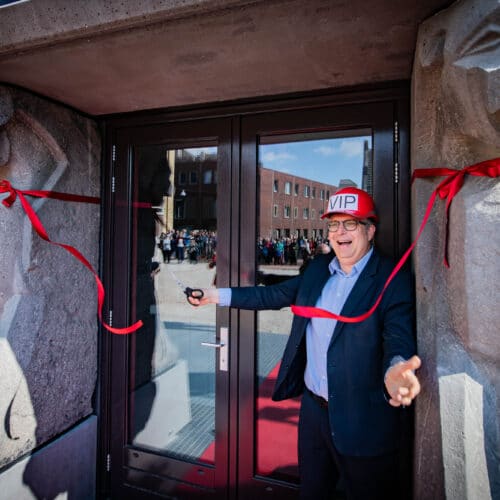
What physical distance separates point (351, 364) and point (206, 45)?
161 cm

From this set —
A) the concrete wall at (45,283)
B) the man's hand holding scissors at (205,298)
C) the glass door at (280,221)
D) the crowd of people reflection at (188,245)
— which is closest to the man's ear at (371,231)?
the glass door at (280,221)

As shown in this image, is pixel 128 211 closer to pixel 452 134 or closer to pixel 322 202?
pixel 322 202

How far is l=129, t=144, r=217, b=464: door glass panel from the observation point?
2566mm

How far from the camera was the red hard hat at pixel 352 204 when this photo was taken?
1.87 metres

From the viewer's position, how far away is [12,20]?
177 cm

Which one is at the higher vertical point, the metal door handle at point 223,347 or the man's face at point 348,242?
the man's face at point 348,242

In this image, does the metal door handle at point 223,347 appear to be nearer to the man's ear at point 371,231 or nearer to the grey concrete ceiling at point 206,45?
the man's ear at point 371,231

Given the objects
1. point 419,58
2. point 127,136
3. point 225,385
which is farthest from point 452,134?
point 127,136

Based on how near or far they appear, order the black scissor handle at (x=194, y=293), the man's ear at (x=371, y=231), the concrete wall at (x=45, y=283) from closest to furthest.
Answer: the man's ear at (x=371, y=231) < the black scissor handle at (x=194, y=293) < the concrete wall at (x=45, y=283)

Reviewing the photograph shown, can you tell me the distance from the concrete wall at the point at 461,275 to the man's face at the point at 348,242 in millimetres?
327

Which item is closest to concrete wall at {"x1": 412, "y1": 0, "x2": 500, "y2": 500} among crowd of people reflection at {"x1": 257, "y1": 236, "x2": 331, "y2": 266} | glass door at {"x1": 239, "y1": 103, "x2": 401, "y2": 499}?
glass door at {"x1": 239, "y1": 103, "x2": 401, "y2": 499}

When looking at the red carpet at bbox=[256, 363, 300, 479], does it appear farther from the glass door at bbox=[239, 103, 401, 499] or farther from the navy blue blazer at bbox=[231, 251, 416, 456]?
the navy blue blazer at bbox=[231, 251, 416, 456]

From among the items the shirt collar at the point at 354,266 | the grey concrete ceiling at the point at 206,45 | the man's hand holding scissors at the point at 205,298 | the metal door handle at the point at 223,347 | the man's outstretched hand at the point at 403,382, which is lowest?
the metal door handle at the point at 223,347

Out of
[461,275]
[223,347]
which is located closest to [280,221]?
[223,347]
